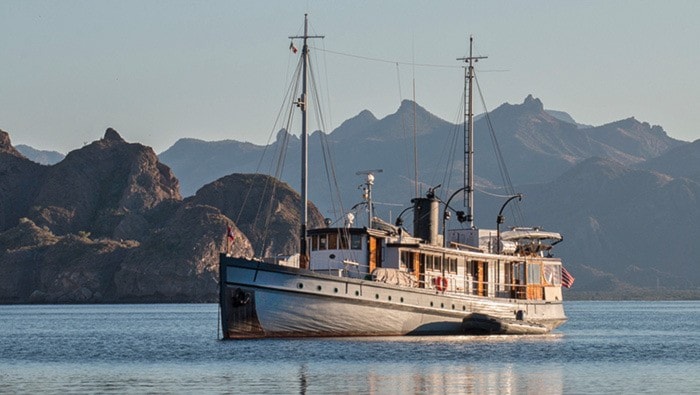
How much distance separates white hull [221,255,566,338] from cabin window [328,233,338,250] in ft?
14.8

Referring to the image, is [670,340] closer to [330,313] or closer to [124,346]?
[330,313]

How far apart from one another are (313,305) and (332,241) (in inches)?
243

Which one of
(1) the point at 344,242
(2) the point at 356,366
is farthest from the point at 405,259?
(2) the point at 356,366

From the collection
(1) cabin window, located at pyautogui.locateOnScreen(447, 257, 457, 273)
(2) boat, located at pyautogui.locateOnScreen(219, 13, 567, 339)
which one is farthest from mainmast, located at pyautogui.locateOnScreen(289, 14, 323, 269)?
(1) cabin window, located at pyautogui.locateOnScreen(447, 257, 457, 273)

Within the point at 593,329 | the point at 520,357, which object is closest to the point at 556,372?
the point at 520,357

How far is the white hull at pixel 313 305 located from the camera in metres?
68.7

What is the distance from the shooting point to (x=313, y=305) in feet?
228

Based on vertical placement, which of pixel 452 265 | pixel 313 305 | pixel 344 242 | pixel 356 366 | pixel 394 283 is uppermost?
pixel 344 242

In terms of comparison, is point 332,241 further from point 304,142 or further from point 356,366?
point 356,366

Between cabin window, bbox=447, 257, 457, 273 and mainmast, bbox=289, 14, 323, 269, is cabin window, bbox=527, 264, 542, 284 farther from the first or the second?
mainmast, bbox=289, 14, 323, 269

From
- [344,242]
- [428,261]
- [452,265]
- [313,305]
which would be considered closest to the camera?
[313,305]

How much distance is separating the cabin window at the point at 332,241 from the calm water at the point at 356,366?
565 cm

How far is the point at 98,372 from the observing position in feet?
189

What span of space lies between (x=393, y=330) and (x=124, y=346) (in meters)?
16.3
